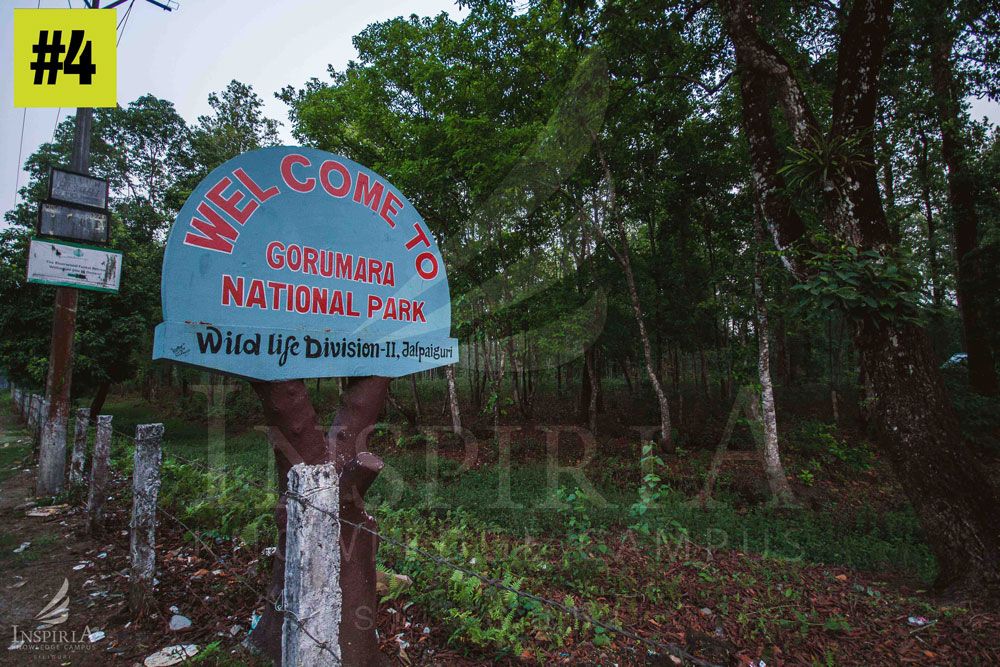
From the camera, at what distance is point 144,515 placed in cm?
348

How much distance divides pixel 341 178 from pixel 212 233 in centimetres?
82

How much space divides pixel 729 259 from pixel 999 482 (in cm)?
714

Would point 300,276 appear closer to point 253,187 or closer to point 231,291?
point 231,291

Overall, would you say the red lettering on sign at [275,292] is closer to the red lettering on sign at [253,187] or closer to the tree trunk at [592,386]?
the red lettering on sign at [253,187]

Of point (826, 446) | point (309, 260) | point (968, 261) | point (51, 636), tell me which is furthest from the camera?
point (968, 261)

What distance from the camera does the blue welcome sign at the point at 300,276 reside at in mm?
2068

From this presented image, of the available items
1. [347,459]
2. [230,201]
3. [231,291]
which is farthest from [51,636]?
[230,201]

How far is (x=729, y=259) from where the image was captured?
10.9 meters

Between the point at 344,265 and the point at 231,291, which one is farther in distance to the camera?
the point at 344,265

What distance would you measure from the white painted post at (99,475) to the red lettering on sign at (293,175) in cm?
398

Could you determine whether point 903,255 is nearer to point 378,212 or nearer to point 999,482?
point 378,212

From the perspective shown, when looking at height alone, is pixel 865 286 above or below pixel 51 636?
above

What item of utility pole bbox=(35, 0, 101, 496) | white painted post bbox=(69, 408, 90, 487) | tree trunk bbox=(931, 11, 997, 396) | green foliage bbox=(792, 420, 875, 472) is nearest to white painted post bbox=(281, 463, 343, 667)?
white painted post bbox=(69, 408, 90, 487)

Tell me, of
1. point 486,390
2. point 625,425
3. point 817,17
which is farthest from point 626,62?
point 486,390
